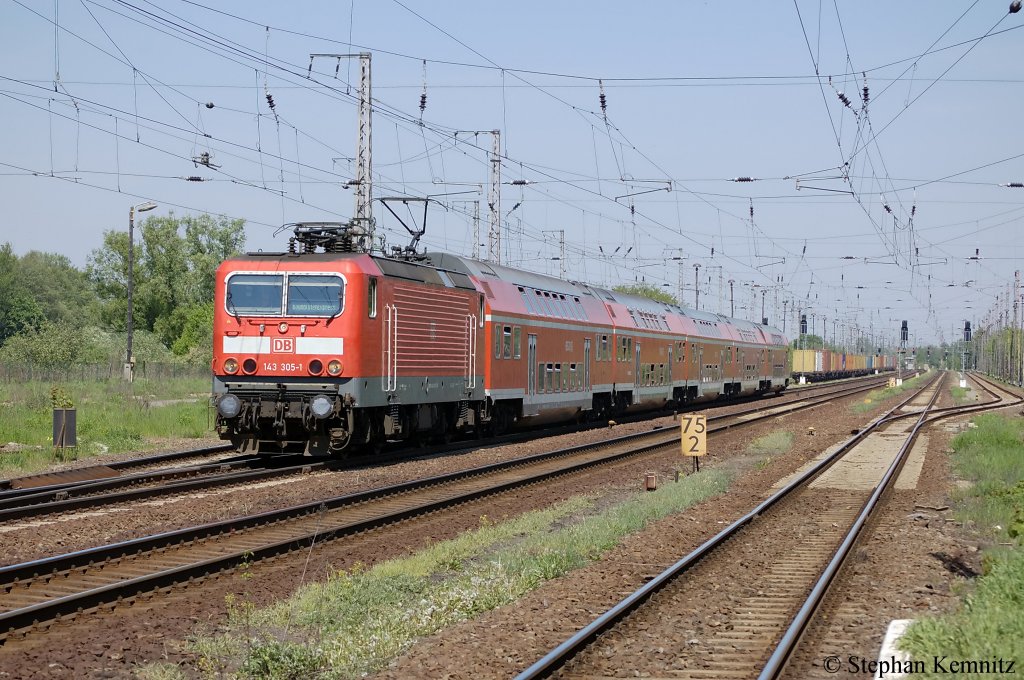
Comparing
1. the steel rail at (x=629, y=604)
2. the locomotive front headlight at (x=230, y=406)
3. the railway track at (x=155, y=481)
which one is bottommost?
the steel rail at (x=629, y=604)

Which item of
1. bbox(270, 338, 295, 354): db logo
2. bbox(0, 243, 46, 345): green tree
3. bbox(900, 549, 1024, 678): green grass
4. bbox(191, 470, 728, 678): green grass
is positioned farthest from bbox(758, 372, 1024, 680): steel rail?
bbox(0, 243, 46, 345): green tree

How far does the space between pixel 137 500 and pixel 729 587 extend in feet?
31.6

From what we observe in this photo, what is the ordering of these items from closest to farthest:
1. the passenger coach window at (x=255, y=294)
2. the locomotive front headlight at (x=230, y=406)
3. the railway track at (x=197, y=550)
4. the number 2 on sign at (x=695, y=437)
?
the railway track at (x=197, y=550), the locomotive front headlight at (x=230, y=406), the passenger coach window at (x=255, y=294), the number 2 on sign at (x=695, y=437)

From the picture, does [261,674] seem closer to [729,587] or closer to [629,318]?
[729,587]

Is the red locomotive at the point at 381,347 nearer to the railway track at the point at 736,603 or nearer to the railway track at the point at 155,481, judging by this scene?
the railway track at the point at 155,481

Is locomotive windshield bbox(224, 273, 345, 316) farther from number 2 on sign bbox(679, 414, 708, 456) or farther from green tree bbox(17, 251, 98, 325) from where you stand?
green tree bbox(17, 251, 98, 325)

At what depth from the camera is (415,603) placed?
10.7m

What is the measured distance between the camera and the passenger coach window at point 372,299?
21.2 metres

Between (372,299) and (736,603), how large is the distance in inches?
471

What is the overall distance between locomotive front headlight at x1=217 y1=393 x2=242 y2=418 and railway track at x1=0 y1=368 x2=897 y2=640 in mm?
3891

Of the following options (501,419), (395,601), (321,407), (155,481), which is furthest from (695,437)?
(395,601)

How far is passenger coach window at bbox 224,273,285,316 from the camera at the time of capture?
69.3ft

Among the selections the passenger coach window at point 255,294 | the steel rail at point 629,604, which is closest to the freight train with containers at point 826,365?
the passenger coach window at point 255,294
